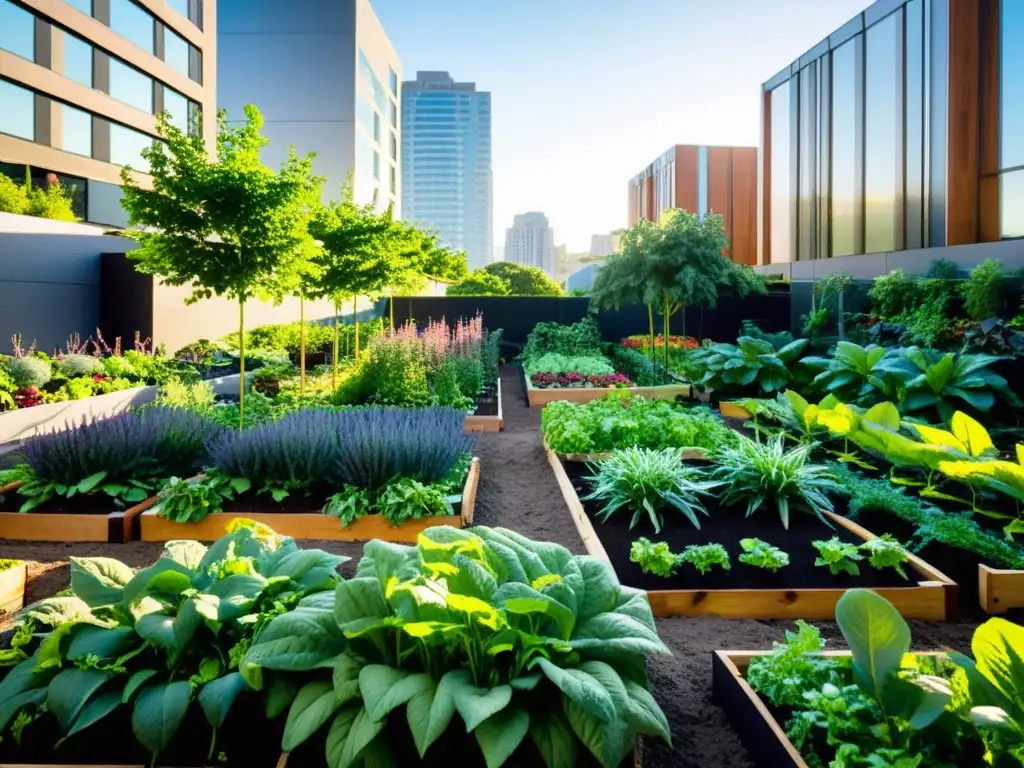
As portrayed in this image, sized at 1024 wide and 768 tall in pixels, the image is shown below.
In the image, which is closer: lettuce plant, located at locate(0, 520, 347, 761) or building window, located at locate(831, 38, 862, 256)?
lettuce plant, located at locate(0, 520, 347, 761)

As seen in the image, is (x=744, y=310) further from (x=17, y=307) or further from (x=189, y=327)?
(x=17, y=307)

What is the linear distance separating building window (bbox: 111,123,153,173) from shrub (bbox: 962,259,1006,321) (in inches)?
805

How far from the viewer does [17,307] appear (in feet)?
38.8

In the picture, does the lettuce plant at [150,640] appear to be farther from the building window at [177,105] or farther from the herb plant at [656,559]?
the building window at [177,105]

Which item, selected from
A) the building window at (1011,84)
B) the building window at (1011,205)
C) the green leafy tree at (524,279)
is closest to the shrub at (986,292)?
the building window at (1011,205)

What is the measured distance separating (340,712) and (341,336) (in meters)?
13.7

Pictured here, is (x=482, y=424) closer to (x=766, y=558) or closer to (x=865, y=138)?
(x=766, y=558)

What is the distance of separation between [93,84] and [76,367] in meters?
14.7

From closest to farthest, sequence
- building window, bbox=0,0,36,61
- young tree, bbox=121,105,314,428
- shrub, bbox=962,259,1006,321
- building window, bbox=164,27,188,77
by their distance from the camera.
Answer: young tree, bbox=121,105,314,428 < shrub, bbox=962,259,1006,321 < building window, bbox=0,0,36,61 < building window, bbox=164,27,188,77

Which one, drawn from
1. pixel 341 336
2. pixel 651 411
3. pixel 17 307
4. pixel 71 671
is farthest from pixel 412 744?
pixel 341 336

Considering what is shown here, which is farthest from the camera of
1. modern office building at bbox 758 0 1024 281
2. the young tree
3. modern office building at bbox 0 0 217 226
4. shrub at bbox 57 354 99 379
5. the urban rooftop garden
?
modern office building at bbox 0 0 217 226

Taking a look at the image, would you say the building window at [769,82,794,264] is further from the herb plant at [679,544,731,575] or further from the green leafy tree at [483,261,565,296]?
the green leafy tree at [483,261,565,296]

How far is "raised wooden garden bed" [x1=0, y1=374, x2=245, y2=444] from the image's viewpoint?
23.5ft

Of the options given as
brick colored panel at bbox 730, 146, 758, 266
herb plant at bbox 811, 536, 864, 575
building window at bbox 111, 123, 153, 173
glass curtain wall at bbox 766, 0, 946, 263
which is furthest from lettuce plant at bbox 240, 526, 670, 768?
brick colored panel at bbox 730, 146, 758, 266
